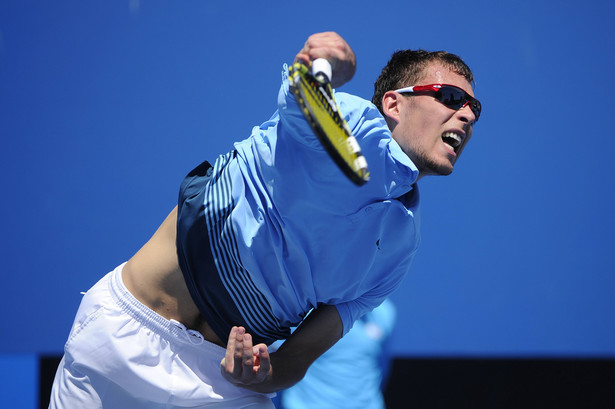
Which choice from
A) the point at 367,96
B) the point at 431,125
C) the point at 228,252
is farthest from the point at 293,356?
the point at 367,96

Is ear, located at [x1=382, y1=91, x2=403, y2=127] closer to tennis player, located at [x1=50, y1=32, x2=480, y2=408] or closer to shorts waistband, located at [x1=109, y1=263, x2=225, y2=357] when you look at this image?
tennis player, located at [x1=50, y1=32, x2=480, y2=408]

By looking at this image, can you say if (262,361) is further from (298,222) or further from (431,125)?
(431,125)

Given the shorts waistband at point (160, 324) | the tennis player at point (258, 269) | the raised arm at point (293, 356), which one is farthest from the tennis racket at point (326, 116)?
the shorts waistband at point (160, 324)

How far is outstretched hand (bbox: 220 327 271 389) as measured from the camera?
1076mm

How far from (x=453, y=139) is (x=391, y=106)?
0.54 feet

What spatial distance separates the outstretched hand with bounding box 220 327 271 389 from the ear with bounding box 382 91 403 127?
0.56 meters

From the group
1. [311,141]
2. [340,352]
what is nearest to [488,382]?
[340,352]

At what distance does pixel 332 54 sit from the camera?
2.91 feet

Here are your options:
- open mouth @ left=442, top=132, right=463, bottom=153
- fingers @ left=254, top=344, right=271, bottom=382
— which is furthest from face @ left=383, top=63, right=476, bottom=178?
fingers @ left=254, top=344, right=271, bottom=382

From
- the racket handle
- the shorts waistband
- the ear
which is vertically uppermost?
the racket handle

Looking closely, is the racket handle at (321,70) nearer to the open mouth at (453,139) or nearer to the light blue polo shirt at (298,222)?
the light blue polo shirt at (298,222)

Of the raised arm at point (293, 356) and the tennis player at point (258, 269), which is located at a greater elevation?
the tennis player at point (258, 269)

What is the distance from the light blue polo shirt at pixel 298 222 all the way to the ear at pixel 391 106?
209mm

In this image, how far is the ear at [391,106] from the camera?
52.4 inches
